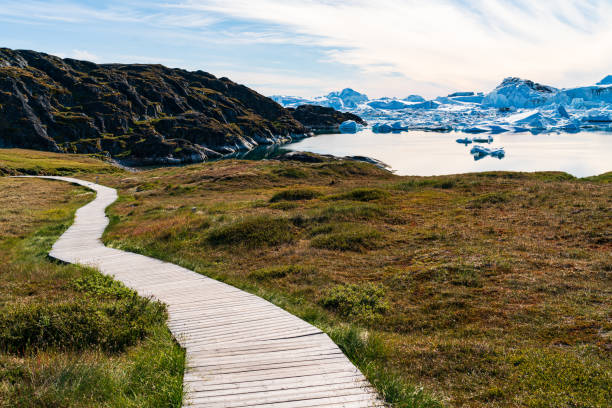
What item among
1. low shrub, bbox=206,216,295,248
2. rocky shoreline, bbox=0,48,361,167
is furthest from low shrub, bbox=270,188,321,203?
rocky shoreline, bbox=0,48,361,167

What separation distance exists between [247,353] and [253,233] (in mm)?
13984

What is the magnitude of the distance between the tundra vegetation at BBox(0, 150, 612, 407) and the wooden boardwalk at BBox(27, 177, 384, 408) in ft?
2.25

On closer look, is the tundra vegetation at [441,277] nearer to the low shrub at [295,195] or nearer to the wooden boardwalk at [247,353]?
the wooden boardwalk at [247,353]

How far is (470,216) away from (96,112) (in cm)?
17581

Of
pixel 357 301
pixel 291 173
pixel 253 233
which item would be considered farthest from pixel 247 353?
pixel 291 173

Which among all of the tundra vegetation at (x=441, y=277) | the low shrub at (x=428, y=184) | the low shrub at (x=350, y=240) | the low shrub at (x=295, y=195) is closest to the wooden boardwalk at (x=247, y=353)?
the tundra vegetation at (x=441, y=277)

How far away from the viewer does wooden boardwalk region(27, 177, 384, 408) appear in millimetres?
6805

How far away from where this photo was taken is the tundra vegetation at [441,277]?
25.8 ft

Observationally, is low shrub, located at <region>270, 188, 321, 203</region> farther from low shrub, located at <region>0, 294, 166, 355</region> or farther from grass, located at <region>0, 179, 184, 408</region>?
low shrub, located at <region>0, 294, 166, 355</region>

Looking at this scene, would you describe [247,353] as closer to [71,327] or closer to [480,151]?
[71,327]

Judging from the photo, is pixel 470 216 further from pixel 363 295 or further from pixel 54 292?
pixel 54 292

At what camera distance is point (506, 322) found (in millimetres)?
11008

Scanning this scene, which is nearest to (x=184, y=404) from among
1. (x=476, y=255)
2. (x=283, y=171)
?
(x=476, y=255)

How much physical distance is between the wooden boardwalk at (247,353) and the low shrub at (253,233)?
6237mm
